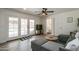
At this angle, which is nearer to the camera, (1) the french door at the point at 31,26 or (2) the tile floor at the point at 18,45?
(2) the tile floor at the point at 18,45

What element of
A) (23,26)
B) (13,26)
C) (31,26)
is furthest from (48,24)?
(13,26)

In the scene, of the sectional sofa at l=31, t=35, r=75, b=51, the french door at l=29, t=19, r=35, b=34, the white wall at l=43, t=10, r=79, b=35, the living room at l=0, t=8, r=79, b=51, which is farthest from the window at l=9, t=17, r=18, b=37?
the white wall at l=43, t=10, r=79, b=35

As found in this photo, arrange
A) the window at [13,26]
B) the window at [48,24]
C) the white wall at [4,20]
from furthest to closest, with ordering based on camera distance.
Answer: the window at [48,24] → the window at [13,26] → the white wall at [4,20]

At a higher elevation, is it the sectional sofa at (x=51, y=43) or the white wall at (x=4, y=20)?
the white wall at (x=4, y=20)

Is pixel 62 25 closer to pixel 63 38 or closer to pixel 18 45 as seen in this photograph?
pixel 63 38

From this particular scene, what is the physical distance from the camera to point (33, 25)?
6.84 ft

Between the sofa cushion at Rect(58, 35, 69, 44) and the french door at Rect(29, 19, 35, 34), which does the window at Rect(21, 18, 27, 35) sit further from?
the sofa cushion at Rect(58, 35, 69, 44)

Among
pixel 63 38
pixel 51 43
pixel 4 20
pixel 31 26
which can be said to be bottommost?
pixel 51 43

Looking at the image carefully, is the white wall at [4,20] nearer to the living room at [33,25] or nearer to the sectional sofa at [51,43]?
the living room at [33,25]

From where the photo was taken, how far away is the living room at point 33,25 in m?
1.76

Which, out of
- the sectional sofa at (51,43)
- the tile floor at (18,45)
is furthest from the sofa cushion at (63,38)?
the tile floor at (18,45)

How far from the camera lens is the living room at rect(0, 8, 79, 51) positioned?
5.76ft
